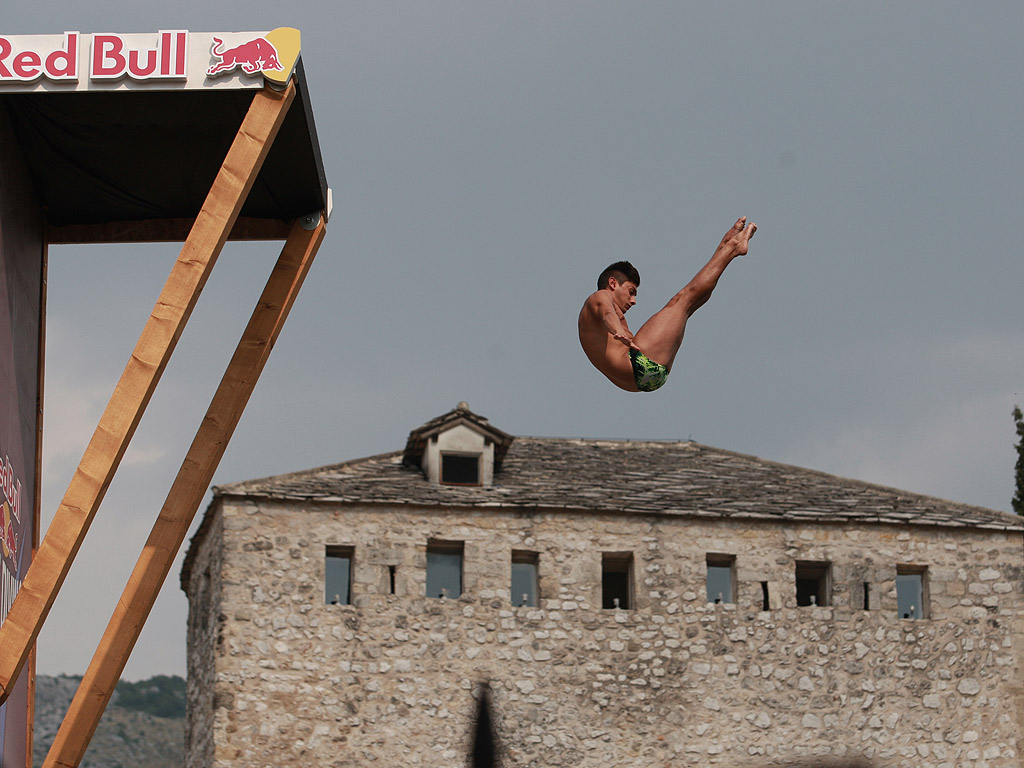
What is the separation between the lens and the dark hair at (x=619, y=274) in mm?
9414

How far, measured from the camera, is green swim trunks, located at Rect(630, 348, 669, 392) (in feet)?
29.4

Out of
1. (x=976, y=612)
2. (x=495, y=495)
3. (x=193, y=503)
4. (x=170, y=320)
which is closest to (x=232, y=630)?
(x=495, y=495)

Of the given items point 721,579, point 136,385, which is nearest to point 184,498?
point 136,385

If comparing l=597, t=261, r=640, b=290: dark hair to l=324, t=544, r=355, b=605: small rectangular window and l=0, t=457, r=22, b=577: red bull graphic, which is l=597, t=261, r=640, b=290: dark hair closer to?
l=0, t=457, r=22, b=577: red bull graphic

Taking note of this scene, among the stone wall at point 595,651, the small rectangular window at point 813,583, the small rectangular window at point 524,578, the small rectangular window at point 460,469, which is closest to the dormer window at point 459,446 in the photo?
the small rectangular window at point 460,469

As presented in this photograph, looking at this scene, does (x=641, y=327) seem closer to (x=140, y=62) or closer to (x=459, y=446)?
(x=140, y=62)

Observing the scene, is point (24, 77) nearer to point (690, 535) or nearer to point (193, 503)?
point (193, 503)

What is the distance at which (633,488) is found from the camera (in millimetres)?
31422

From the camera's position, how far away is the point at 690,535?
98.9ft

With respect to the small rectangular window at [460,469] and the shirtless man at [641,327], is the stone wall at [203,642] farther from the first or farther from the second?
the shirtless man at [641,327]

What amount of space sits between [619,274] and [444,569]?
20710 millimetres

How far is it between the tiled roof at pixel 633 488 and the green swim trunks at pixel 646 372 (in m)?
20.7

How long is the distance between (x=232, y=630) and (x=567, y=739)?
636 cm

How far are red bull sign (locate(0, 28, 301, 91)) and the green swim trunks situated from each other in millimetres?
3756
